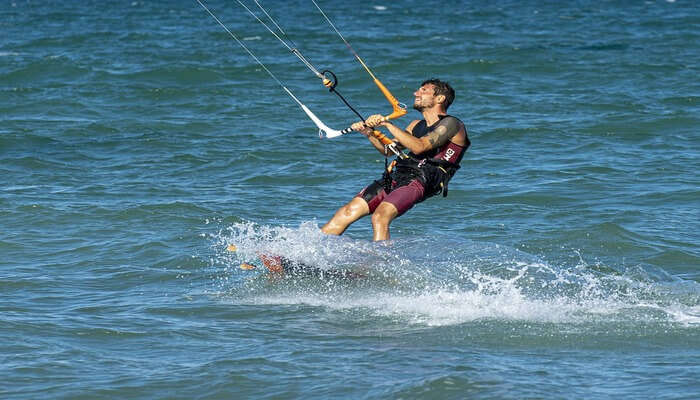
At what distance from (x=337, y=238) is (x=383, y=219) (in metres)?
0.41

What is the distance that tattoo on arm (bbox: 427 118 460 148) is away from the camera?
916 centimetres

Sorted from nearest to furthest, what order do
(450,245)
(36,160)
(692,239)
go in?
(450,245), (692,239), (36,160)

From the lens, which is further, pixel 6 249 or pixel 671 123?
pixel 671 123

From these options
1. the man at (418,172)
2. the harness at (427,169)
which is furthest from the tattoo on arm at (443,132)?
the harness at (427,169)

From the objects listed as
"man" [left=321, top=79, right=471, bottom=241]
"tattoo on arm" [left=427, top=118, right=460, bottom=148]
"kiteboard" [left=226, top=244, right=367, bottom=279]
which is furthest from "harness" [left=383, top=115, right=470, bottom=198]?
"kiteboard" [left=226, top=244, right=367, bottom=279]

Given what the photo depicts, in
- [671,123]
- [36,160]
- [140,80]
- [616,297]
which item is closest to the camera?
[616,297]

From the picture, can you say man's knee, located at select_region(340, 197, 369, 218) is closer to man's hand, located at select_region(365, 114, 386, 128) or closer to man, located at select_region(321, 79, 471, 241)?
man, located at select_region(321, 79, 471, 241)

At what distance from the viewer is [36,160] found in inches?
582

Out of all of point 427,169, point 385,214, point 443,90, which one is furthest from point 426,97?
point 385,214

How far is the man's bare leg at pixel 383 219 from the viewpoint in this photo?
920 centimetres

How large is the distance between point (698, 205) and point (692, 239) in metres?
1.62

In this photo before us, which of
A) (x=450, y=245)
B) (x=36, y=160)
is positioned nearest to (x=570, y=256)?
(x=450, y=245)

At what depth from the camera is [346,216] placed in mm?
9359

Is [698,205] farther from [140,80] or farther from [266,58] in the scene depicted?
[266,58]
